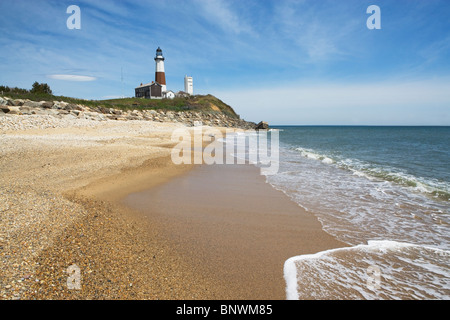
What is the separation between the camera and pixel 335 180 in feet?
31.7

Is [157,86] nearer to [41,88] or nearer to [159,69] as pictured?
[159,69]

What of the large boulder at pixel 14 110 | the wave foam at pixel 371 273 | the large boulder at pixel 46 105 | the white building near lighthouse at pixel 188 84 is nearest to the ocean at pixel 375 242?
the wave foam at pixel 371 273

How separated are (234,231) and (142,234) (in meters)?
1.78

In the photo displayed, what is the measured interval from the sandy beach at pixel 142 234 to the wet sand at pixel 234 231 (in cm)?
2

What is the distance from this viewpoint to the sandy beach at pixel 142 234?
2.96 metres

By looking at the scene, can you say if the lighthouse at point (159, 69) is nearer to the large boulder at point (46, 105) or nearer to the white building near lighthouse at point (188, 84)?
the white building near lighthouse at point (188, 84)

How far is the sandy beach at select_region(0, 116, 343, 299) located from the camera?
2963 millimetres

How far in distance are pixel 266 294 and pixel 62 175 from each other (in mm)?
7309

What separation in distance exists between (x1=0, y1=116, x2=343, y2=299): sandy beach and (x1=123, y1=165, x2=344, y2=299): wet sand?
0.02 metres

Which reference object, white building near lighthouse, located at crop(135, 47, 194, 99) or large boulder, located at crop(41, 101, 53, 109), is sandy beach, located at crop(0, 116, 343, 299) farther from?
white building near lighthouse, located at crop(135, 47, 194, 99)

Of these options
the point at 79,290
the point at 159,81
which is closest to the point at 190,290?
the point at 79,290

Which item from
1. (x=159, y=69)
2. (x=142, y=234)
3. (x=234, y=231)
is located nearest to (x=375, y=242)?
(x=234, y=231)

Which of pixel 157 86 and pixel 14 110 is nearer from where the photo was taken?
pixel 14 110

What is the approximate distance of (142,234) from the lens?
4359 millimetres
